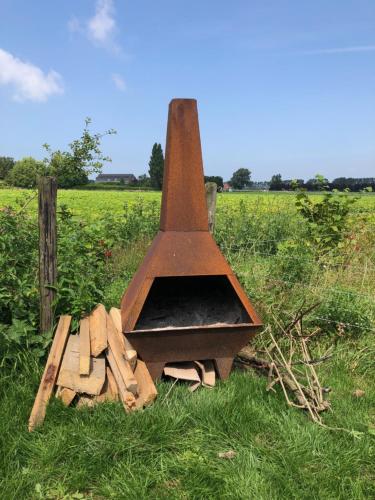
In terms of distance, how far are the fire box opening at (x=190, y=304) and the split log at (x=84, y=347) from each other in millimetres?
471

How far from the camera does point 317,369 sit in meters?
3.73

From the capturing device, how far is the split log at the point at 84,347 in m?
2.97

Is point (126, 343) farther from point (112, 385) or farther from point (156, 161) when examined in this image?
point (156, 161)

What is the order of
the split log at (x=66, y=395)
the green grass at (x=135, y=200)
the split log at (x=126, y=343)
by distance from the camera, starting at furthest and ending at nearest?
the green grass at (x=135, y=200)
the split log at (x=126, y=343)
the split log at (x=66, y=395)

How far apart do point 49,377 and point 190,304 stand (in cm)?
154

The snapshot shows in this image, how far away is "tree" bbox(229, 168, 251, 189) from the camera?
239 ft

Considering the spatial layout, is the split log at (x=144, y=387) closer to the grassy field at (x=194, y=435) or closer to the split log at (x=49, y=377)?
the grassy field at (x=194, y=435)

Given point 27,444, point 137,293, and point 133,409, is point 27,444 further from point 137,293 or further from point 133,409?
point 137,293

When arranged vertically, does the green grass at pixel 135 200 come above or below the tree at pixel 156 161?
below

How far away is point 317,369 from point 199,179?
6.27ft

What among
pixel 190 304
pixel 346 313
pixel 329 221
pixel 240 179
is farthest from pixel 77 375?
pixel 240 179

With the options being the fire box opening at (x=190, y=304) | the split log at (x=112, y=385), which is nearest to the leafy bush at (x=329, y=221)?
the fire box opening at (x=190, y=304)

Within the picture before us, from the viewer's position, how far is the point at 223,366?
3.46 metres

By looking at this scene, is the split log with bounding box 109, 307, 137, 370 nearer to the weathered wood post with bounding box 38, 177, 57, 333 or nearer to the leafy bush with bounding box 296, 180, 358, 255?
the weathered wood post with bounding box 38, 177, 57, 333
